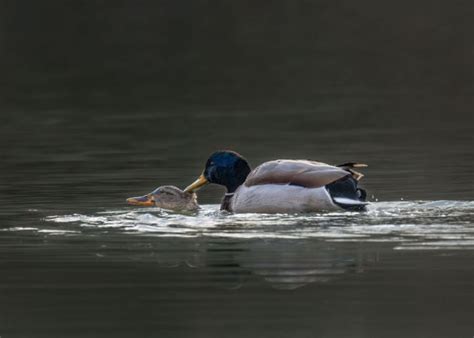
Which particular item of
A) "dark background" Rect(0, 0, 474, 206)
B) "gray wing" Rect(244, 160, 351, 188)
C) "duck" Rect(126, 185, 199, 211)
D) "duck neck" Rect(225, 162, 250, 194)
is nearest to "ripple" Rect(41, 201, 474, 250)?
"duck" Rect(126, 185, 199, 211)

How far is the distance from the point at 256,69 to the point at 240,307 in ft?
109

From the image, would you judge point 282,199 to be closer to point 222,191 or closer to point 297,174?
point 297,174

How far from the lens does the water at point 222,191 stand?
411 inches

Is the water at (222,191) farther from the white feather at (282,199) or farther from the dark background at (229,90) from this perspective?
the white feather at (282,199)

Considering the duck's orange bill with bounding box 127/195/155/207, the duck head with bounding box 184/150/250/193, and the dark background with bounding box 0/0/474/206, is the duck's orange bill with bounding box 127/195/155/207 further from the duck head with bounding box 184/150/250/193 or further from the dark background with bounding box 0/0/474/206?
the dark background with bounding box 0/0/474/206

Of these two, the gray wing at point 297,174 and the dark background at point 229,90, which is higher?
the dark background at point 229,90

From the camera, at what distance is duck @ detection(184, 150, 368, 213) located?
568 inches

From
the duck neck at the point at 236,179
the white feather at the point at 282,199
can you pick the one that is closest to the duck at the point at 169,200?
the duck neck at the point at 236,179

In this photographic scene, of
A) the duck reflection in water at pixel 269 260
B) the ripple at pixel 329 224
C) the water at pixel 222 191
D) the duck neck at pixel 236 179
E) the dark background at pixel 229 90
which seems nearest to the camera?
the water at pixel 222 191

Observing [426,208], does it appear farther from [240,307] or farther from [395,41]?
[395,41]

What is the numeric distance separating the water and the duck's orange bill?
12 cm

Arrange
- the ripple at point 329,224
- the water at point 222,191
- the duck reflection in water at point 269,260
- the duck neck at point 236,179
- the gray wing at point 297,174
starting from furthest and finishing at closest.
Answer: the duck neck at point 236,179 → the gray wing at point 297,174 → the ripple at point 329,224 → the duck reflection in water at point 269,260 → the water at point 222,191

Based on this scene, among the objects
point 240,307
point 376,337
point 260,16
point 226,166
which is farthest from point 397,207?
point 260,16

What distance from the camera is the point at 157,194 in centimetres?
1580
